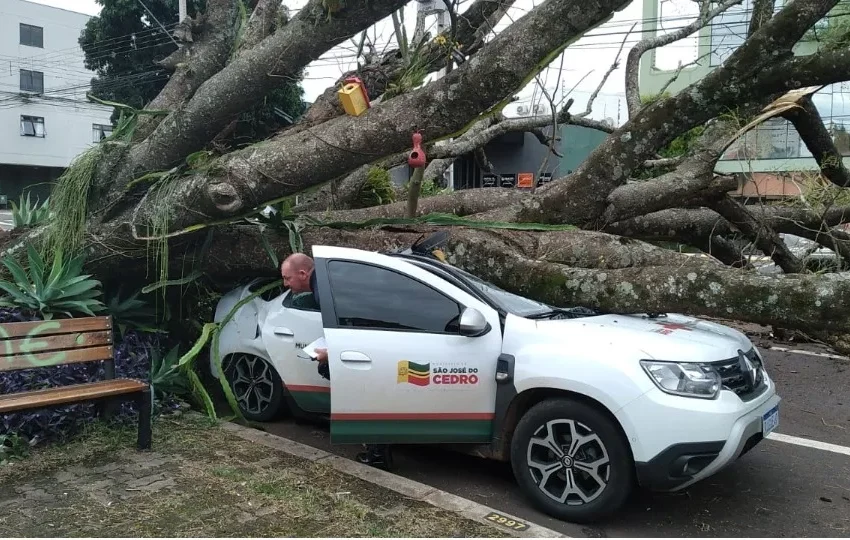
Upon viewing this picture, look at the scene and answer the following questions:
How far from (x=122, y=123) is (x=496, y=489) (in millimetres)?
4590

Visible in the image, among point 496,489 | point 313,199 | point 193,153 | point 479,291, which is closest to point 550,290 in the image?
point 479,291

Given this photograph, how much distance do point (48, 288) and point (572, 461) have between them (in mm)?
4457

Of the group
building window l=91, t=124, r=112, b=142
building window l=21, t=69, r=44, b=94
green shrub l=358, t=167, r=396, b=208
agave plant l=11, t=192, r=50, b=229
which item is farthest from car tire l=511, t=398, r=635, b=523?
building window l=21, t=69, r=44, b=94

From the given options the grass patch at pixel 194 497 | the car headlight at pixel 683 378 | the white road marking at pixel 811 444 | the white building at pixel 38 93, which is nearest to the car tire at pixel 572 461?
the car headlight at pixel 683 378

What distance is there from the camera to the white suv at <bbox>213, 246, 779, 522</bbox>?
13.4 feet

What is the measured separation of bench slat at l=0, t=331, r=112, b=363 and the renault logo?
15.3 ft

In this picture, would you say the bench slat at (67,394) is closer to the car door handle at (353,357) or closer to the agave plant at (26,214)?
the car door handle at (353,357)

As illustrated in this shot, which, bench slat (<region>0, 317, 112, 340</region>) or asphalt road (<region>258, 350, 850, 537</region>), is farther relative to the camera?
bench slat (<region>0, 317, 112, 340</region>)

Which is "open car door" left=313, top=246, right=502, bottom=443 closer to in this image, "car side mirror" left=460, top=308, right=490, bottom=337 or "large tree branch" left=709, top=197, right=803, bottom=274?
"car side mirror" left=460, top=308, right=490, bottom=337

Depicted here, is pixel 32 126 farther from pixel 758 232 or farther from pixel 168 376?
pixel 758 232

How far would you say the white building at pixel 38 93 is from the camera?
45625 mm

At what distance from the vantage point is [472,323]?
4.46 meters

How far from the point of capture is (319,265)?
5.09 metres

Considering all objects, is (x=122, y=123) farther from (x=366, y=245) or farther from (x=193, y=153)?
(x=366, y=245)
